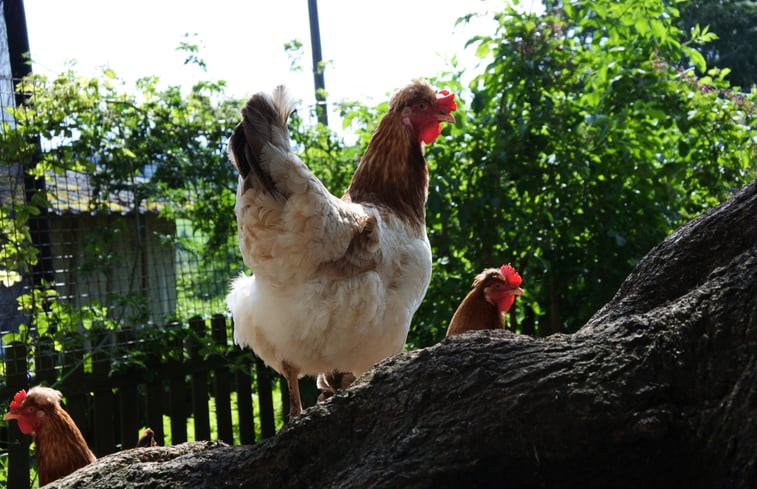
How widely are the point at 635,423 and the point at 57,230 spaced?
4679mm

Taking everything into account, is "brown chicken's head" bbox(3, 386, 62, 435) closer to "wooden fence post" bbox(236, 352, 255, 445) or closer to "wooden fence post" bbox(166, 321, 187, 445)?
"wooden fence post" bbox(166, 321, 187, 445)

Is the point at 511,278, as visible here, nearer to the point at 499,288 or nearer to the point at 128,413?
the point at 499,288

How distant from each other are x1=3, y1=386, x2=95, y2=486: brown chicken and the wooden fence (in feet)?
3.28

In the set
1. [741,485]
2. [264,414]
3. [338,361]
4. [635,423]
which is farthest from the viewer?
[264,414]

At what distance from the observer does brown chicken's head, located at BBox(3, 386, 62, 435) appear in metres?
3.79

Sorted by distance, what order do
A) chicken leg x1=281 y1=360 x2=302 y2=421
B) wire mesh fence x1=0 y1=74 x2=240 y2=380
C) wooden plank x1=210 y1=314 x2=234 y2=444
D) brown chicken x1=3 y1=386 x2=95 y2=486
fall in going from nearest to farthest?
chicken leg x1=281 y1=360 x2=302 y2=421 → brown chicken x1=3 y1=386 x2=95 y2=486 → wire mesh fence x1=0 y1=74 x2=240 y2=380 → wooden plank x1=210 y1=314 x2=234 y2=444

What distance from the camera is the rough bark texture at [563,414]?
1455mm

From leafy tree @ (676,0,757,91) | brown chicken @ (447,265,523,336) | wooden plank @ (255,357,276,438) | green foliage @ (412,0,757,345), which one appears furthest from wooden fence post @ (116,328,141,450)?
leafy tree @ (676,0,757,91)

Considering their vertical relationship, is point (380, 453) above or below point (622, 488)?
above

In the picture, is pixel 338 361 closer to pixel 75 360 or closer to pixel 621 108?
pixel 75 360

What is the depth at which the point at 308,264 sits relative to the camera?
10.0 ft

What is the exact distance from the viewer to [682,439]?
1467 millimetres

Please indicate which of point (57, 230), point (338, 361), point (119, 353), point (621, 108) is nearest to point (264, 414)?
point (119, 353)

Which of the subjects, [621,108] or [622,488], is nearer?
[622,488]
